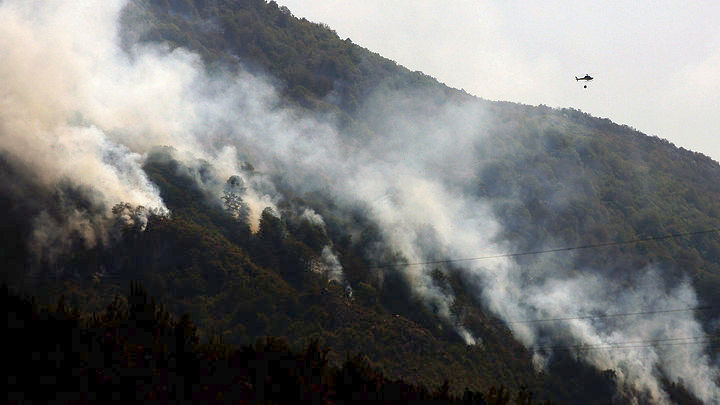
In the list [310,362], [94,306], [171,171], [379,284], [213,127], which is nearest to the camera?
[310,362]

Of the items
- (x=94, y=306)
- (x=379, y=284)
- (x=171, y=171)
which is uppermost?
(x=171, y=171)

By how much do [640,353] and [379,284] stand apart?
7412 cm

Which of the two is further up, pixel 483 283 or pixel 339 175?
pixel 339 175

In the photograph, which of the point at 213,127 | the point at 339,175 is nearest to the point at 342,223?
the point at 339,175

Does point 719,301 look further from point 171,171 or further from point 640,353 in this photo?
point 171,171

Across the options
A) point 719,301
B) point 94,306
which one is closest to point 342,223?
point 94,306

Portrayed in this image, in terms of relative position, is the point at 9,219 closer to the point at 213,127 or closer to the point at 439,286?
the point at 213,127

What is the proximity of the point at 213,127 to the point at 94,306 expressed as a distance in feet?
240

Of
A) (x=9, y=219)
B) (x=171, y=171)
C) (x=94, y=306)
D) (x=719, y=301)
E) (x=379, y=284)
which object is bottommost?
(x=94, y=306)

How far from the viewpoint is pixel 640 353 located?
584 ft

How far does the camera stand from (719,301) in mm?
192125

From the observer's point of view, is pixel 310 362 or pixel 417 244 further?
pixel 417 244

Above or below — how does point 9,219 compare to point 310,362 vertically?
above

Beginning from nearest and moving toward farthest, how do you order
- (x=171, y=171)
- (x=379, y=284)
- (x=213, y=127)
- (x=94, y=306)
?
(x=94, y=306) → (x=171, y=171) → (x=379, y=284) → (x=213, y=127)
